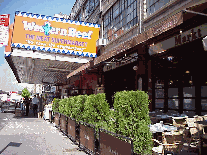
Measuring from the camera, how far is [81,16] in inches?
1065

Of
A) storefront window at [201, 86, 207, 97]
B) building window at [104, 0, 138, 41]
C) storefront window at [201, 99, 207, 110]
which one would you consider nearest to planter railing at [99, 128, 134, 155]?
storefront window at [201, 99, 207, 110]

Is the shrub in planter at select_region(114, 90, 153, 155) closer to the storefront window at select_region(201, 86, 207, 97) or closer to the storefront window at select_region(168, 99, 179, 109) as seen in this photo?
the storefront window at select_region(201, 86, 207, 97)

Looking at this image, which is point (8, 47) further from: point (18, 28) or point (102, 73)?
point (102, 73)

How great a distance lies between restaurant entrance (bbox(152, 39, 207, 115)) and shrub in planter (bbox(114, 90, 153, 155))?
3968mm

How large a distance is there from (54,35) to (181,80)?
10.9 meters

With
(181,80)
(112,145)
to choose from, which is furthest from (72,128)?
(181,80)

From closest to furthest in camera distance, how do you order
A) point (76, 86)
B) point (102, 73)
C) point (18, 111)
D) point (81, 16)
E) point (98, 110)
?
1. point (98, 110)
2. point (102, 73)
3. point (18, 111)
4. point (76, 86)
5. point (81, 16)

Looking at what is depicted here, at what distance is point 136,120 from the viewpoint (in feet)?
18.8

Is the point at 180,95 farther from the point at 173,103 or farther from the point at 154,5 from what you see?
the point at 154,5

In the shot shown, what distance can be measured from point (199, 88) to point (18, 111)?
60.6ft

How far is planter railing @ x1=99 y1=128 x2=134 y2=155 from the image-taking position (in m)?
4.21

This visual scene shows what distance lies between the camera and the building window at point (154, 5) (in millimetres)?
11084

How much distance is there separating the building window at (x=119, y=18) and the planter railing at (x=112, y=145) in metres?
9.67

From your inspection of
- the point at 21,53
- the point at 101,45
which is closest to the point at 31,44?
the point at 21,53
